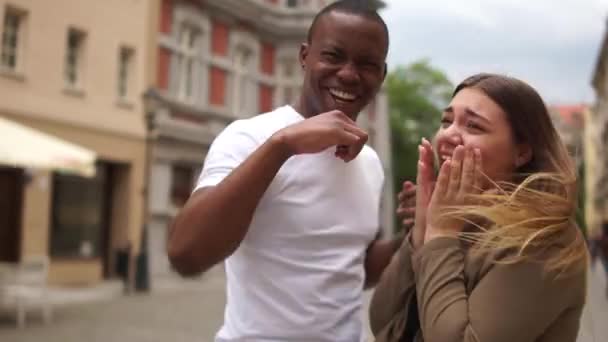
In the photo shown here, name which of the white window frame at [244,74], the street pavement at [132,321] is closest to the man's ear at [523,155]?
the street pavement at [132,321]

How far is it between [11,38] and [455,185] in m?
13.0

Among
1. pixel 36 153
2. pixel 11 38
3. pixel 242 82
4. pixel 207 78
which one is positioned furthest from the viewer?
pixel 242 82

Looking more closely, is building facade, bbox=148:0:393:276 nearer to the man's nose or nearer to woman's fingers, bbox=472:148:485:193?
the man's nose

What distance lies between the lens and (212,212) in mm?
1276

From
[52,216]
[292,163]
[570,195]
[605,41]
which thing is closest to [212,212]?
[292,163]

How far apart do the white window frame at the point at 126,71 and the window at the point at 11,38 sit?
2.76 meters

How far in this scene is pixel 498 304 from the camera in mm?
1090

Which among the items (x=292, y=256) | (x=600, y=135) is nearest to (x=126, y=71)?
(x=292, y=256)

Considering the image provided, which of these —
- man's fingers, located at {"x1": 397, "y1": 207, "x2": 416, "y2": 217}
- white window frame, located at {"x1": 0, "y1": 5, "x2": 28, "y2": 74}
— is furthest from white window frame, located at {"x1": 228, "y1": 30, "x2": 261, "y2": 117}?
man's fingers, located at {"x1": 397, "y1": 207, "x2": 416, "y2": 217}

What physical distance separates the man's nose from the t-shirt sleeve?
0.22 meters

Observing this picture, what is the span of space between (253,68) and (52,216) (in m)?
7.90

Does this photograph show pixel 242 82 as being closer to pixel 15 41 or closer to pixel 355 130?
pixel 15 41

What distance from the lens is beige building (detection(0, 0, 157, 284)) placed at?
12.7 m

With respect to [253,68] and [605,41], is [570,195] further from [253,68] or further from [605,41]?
[605,41]
